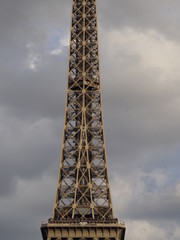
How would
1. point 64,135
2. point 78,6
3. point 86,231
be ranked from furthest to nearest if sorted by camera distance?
point 78,6 → point 64,135 → point 86,231

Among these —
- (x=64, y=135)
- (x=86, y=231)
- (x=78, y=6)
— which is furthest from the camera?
(x=78, y=6)

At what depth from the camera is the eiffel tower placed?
150875 mm

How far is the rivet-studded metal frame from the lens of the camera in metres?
154

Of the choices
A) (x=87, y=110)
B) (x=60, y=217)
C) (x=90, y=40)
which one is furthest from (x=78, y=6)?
(x=60, y=217)

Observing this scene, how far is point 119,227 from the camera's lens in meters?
151

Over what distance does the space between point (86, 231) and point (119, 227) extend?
593cm

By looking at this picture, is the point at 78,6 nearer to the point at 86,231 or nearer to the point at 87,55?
the point at 87,55

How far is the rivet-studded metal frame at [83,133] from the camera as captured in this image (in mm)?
154375

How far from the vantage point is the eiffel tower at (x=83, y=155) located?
151m

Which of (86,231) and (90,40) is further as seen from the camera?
(90,40)

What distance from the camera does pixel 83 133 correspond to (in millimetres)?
161500

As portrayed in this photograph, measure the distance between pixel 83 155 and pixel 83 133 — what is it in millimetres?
4675

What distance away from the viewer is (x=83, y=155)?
159 metres

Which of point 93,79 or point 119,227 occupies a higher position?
point 93,79
